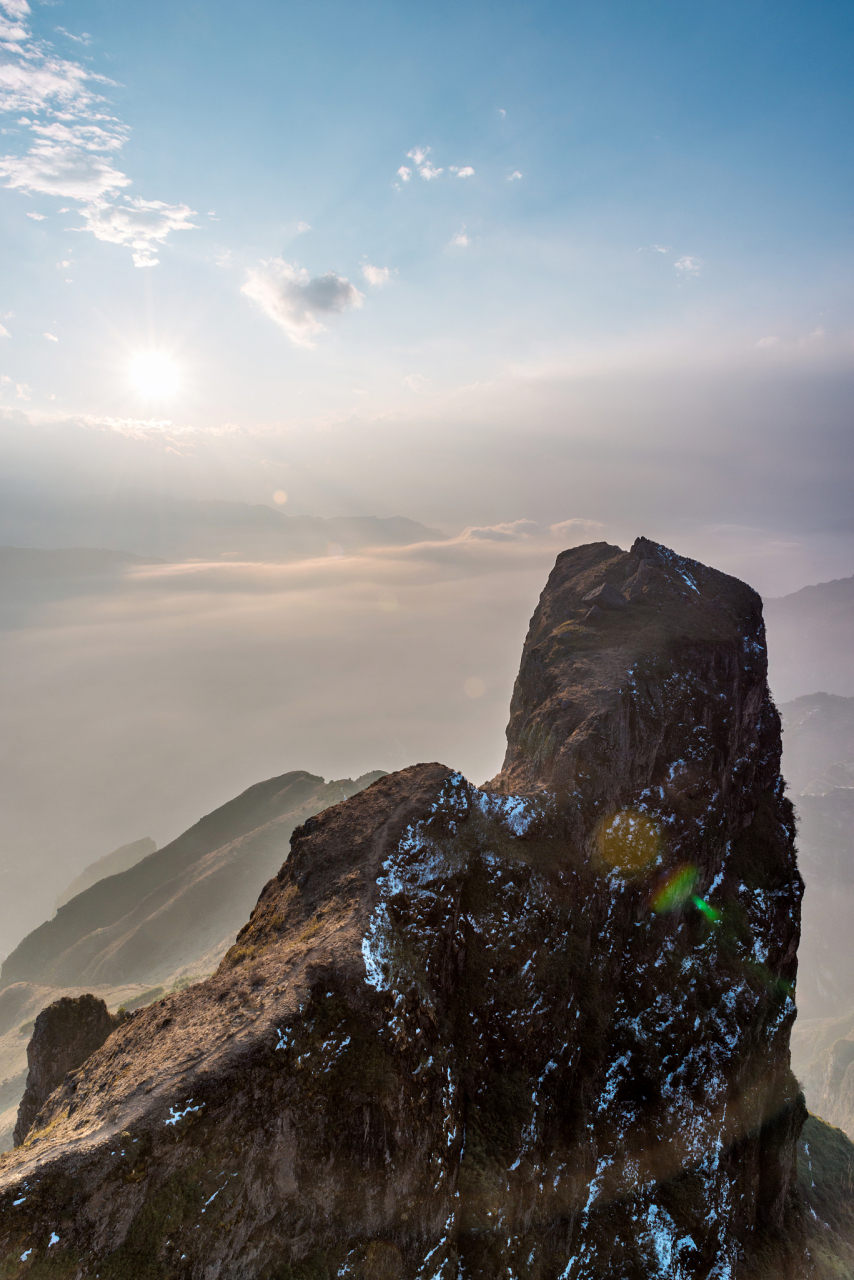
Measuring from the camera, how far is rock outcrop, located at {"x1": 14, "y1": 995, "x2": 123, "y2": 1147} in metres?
26.2

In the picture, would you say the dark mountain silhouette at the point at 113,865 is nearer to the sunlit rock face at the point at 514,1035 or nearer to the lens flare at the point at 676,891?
the sunlit rock face at the point at 514,1035

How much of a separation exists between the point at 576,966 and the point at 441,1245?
1003 cm

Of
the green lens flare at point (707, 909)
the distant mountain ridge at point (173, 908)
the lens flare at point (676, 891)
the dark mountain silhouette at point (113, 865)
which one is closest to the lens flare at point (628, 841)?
the lens flare at point (676, 891)

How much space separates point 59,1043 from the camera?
26.5 m

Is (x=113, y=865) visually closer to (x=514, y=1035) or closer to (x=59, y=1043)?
(x=59, y=1043)

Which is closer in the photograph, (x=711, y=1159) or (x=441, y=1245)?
(x=441, y=1245)

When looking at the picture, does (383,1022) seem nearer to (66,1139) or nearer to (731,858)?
(66,1139)

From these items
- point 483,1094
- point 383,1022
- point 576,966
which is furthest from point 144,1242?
point 576,966

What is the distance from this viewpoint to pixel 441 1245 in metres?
17.4

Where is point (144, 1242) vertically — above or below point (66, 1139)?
below

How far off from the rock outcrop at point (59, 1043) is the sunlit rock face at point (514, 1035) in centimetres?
890

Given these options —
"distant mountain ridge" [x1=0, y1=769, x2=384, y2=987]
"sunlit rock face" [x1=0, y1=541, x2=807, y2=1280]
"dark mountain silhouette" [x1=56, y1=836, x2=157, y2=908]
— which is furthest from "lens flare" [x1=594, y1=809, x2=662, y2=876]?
"dark mountain silhouette" [x1=56, y1=836, x2=157, y2=908]

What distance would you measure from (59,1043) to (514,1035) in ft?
73.2

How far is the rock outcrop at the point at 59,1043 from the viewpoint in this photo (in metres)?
26.2
